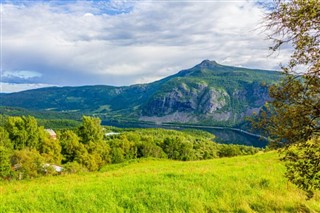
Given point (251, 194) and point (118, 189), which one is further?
point (118, 189)

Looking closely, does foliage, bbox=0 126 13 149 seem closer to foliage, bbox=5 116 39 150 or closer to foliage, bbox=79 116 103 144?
foliage, bbox=5 116 39 150

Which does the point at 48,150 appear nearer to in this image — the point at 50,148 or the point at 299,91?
the point at 50,148

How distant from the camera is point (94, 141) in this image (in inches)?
3617

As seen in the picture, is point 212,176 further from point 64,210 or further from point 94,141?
point 94,141

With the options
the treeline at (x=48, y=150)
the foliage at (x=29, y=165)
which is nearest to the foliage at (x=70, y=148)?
the treeline at (x=48, y=150)

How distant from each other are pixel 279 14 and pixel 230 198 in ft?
23.8

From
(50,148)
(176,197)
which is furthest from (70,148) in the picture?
(176,197)

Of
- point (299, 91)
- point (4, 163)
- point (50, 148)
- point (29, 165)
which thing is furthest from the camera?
point (50, 148)

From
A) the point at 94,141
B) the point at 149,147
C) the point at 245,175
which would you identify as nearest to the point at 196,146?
the point at 149,147

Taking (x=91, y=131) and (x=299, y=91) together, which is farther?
(x=91, y=131)

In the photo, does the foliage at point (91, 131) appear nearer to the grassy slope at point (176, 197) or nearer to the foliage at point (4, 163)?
the foliage at point (4, 163)

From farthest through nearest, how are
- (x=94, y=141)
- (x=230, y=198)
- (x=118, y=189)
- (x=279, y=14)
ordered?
1. (x=94, y=141)
2. (x=118, y=189)
3. (x=230, y=198)
4. (x=279, y=14)

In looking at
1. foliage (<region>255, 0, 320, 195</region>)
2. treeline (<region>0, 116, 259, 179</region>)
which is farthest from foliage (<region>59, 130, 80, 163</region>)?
foliage (<region>255, 0, 320, 195</region>)

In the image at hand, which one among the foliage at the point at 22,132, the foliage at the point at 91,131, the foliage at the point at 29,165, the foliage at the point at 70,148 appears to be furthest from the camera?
the foliage at the point at 91,131
